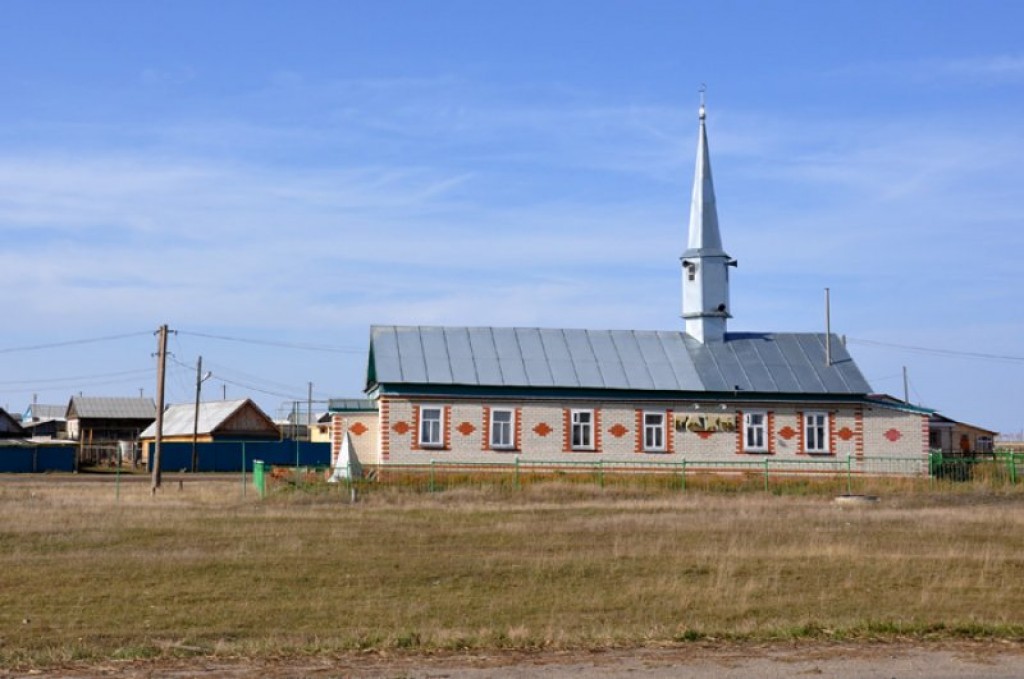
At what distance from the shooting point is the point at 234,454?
248 ft

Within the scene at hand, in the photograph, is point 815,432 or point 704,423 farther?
point 815,432

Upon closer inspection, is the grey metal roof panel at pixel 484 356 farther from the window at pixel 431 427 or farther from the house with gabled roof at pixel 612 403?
the window at pixel 431 427

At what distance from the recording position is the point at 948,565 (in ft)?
65.1

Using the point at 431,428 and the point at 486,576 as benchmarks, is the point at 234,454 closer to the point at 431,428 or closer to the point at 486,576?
the point at 431,428

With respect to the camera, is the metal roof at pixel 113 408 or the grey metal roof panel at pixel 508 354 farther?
the metal roof at pixel 113 408

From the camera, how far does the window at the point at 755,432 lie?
144ft

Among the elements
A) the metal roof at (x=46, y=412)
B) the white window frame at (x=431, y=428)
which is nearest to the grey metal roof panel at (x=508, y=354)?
the white window frame at (x=431, y=428)

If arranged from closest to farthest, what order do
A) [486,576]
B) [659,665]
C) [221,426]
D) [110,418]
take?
[659,665]
[486,576]
[221,426]
[110,418]

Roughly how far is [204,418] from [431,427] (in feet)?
151

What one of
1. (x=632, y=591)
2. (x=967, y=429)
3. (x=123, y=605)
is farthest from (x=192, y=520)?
(x=967, y=429)

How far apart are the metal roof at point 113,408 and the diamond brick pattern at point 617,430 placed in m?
57.7

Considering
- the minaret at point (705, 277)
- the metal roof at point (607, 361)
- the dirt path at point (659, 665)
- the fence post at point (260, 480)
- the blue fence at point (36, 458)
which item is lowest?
the dirt path at point (659, 665)

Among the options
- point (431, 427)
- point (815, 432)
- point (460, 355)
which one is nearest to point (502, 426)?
point (431, 427)

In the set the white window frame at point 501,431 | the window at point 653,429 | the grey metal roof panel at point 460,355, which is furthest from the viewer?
the window at point 653,429
